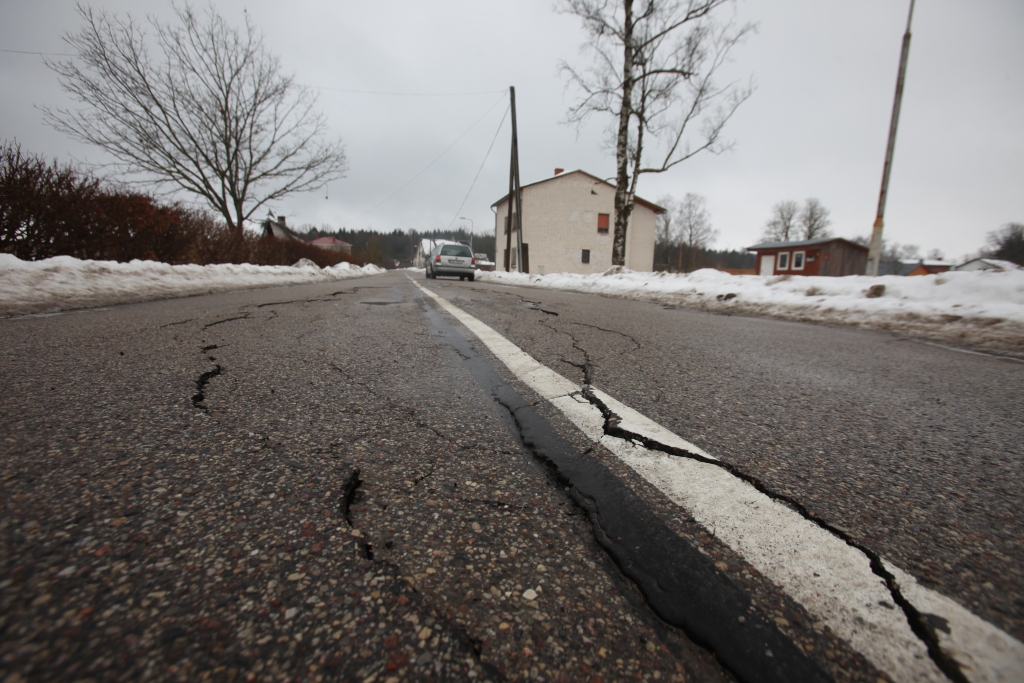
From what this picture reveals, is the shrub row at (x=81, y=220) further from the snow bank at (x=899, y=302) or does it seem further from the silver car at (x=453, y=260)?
the snow bank at (x=899, y=302)

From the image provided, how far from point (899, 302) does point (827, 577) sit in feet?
19.1

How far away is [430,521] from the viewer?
3.15 feet

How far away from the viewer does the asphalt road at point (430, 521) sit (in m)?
0.64

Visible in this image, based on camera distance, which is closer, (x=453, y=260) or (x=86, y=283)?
(x=86, y=283)

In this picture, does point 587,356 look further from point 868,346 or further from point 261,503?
point 868,346

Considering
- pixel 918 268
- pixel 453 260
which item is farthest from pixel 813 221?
pixel 453 260

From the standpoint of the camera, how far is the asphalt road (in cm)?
64

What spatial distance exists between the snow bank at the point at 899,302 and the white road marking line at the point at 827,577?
394 centimetres

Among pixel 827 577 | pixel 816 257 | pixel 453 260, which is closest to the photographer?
pixel 827 577

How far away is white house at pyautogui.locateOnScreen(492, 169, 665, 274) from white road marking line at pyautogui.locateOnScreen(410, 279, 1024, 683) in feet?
97.5

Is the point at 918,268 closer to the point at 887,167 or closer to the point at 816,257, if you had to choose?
the point at 816,257

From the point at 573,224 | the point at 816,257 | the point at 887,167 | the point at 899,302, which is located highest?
the point at 573,224

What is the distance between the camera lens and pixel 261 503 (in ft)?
3.22

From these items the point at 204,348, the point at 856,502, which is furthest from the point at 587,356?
the point at 204,348
